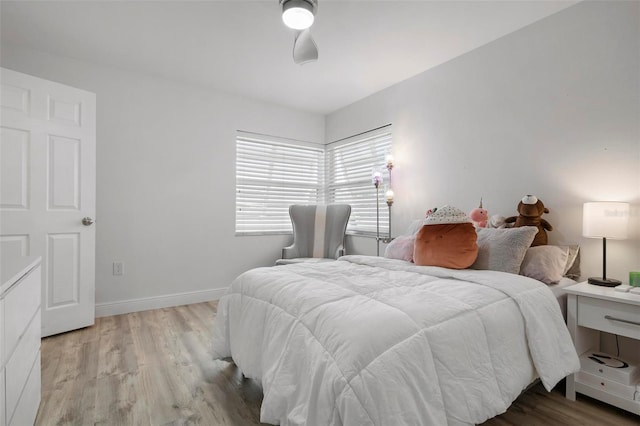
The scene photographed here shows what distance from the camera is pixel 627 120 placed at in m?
1.92

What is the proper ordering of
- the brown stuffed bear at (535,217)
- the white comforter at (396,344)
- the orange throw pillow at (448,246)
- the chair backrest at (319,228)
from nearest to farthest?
1. the white comforter at (396,344)
2. the orange throw pillow at (448,246)
3. the brown stuffed bear at (535,217)
4. the chair backrest at (319,228)

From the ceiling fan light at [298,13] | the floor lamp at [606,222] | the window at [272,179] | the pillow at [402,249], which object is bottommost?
the pillow at [402,249]

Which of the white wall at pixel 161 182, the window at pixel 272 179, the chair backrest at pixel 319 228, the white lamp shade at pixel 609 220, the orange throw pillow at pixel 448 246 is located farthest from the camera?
the window at pixel 272 179

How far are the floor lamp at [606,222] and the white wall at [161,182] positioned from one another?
312cm

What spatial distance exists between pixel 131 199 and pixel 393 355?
3056 mm

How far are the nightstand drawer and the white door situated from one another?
356cm

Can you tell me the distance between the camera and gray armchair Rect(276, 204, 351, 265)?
3730 mm

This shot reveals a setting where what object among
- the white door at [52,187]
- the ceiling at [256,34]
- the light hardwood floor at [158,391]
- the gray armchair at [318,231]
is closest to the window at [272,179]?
the gray armchair at [318,231]

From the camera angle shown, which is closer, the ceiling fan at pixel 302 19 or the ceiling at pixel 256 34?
the ceiling fan at pixel 302 19

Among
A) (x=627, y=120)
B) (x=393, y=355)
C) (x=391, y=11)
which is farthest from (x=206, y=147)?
(x=627, y=120)

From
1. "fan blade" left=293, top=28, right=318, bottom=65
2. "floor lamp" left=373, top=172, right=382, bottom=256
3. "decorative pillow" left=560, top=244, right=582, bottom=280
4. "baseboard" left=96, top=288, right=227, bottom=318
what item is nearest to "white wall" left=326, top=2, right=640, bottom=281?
"decorative pillow" left=560, top=244, right=582, bottom=280

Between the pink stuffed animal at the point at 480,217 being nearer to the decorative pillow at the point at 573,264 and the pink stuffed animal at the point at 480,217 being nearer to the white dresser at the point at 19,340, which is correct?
the decorative pillow at the point at 573,264

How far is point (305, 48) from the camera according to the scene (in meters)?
2.02

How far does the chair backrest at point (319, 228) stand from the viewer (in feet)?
12.3
